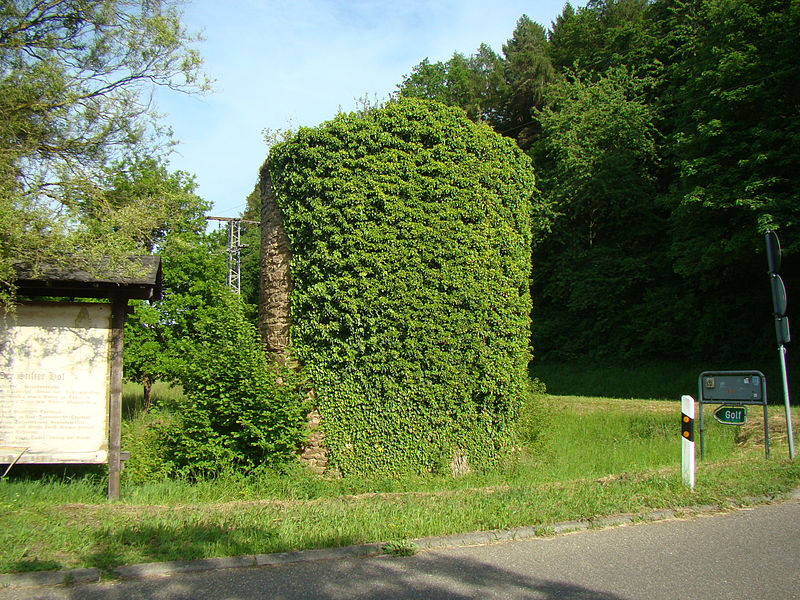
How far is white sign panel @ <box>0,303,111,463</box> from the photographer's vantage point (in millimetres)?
7289

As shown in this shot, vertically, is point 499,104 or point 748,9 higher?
point 499,104

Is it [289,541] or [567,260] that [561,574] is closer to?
[289,541]

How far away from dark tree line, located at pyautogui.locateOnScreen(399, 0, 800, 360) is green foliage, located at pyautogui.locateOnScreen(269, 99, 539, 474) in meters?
12.3

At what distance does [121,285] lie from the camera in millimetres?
7621

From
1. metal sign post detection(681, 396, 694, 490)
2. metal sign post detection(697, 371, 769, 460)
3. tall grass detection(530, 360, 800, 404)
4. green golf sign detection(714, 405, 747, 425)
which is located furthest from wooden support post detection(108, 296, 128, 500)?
tall grass detection(530, 360, 800, 404)

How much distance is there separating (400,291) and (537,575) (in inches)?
199

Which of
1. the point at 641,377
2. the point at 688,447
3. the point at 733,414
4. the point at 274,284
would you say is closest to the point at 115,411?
the point at 274,284

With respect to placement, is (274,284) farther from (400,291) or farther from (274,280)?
(400,291)

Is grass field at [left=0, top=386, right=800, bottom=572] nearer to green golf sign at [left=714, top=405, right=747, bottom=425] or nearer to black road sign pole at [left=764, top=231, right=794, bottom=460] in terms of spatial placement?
green golf sign at [left=714, top=405, right=747, bottom=425]

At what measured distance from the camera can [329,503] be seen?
713 cm

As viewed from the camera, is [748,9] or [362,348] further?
[748,9]

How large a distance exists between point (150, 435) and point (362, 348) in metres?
3.65

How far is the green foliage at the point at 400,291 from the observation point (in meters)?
9.17

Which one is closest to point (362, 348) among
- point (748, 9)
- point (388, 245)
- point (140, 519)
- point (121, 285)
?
point (388, 245)
